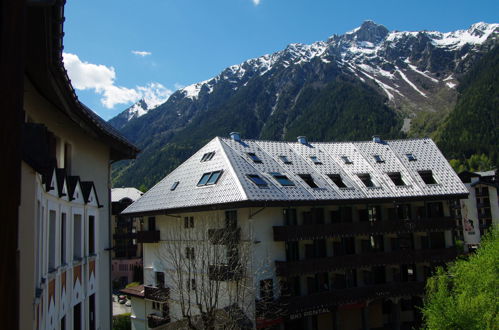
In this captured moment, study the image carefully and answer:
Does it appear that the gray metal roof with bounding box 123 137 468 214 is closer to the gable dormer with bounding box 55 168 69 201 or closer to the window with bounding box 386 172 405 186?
the window with bounding box 386 172 405 186

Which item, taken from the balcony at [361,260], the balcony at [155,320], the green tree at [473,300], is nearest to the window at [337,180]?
the balcony at [361,260]

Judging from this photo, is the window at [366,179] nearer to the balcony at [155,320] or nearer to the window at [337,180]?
the window at [337,180]

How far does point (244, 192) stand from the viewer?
27016mm

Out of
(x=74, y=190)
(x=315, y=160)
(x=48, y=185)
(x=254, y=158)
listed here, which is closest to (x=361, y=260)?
(x=315, y=160)

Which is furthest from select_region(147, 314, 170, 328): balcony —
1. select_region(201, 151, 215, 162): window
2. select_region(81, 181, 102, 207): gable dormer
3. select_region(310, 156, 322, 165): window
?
select_region(81, 181, 102, 207): gable dormer

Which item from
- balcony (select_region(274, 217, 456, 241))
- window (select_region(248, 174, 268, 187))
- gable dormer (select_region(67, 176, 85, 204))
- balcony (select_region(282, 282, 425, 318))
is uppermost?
window (select_region(248, 174, 268, 187))

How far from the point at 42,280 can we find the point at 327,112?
17986cm

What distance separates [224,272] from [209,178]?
9636 millimetres

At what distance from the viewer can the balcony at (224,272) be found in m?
20.7

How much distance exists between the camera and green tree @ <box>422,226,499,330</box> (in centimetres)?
2153

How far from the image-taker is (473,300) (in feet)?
72.4

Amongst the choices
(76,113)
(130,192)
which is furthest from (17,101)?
(130,192)

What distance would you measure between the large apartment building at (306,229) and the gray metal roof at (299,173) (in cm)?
12

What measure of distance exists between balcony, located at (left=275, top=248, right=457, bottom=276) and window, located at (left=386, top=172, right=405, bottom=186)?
6044 millimetres
